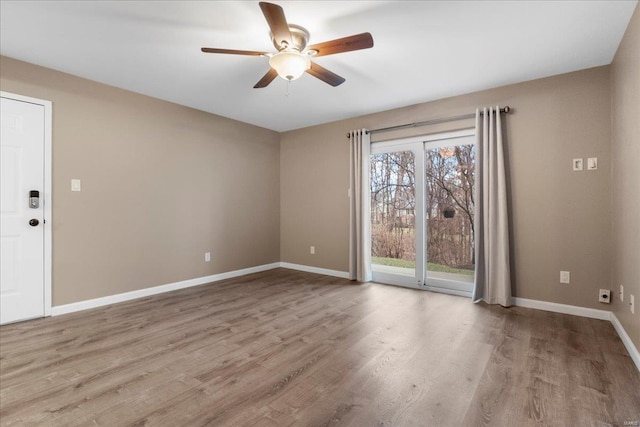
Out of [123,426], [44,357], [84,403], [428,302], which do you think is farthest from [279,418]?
[428,302]

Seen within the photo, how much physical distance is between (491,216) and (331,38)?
8.47 feet

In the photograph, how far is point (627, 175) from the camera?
233 centimetres

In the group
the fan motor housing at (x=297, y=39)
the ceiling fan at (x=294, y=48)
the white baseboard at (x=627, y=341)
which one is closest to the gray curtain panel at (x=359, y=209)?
the ceiling fan at (x=294, y=48)

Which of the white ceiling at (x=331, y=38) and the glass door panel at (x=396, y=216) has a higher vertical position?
the white ceiling at (x=331, y=38)

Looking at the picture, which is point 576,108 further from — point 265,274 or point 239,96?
point 265,274

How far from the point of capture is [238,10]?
2111 millimetres

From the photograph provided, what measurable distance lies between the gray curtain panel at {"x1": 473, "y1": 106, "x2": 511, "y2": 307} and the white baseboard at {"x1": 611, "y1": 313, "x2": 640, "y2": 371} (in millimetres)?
836

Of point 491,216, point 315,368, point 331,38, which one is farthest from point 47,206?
point 491,216

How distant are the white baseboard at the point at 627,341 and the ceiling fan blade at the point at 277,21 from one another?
10.8 ft

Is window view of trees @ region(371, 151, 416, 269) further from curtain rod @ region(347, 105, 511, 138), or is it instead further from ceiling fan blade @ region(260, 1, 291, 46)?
ceiling fan blade @ region(260, 1, 291, 46)

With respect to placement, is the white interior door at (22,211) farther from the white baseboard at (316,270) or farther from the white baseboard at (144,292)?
the white baseboard at (316,270)

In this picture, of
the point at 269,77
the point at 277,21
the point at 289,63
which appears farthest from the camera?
the point at 269,77

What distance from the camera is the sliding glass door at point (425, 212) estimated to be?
379 cm

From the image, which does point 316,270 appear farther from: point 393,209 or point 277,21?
point 277,21
